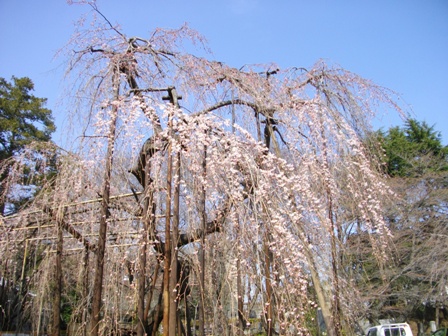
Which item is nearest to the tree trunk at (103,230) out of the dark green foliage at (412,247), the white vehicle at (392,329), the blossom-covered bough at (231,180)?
the blossom-covered bough at (231,180)

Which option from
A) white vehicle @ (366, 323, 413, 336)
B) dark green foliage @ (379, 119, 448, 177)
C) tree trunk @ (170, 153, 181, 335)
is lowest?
white vehicle @ (366, 323, 413, 336)

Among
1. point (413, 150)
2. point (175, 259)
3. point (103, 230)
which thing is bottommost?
point (175, 259)

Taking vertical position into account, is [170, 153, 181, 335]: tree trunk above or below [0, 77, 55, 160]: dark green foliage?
below

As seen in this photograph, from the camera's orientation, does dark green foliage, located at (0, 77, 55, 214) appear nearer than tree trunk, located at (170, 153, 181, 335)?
No

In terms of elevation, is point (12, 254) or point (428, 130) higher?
point (428, 130)

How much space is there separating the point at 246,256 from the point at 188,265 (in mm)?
2628

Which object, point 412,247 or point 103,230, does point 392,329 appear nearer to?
point 412,247

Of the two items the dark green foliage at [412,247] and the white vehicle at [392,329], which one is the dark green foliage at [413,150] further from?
the white vehicle at [392,329]

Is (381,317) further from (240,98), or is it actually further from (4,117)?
Result: (4,117)

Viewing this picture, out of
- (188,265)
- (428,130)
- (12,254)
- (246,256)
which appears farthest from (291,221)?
(428,130)

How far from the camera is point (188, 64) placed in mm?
3621

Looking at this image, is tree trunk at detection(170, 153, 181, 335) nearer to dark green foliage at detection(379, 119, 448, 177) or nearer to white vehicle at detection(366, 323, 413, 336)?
white vehicle at detection(366, 323, 413, 336)

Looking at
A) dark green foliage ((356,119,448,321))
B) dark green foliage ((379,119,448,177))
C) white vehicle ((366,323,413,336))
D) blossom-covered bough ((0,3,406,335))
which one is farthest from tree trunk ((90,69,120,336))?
dark green foliage ((379,119,448,177))

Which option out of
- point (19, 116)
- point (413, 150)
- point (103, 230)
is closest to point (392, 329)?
point (413, 150)
